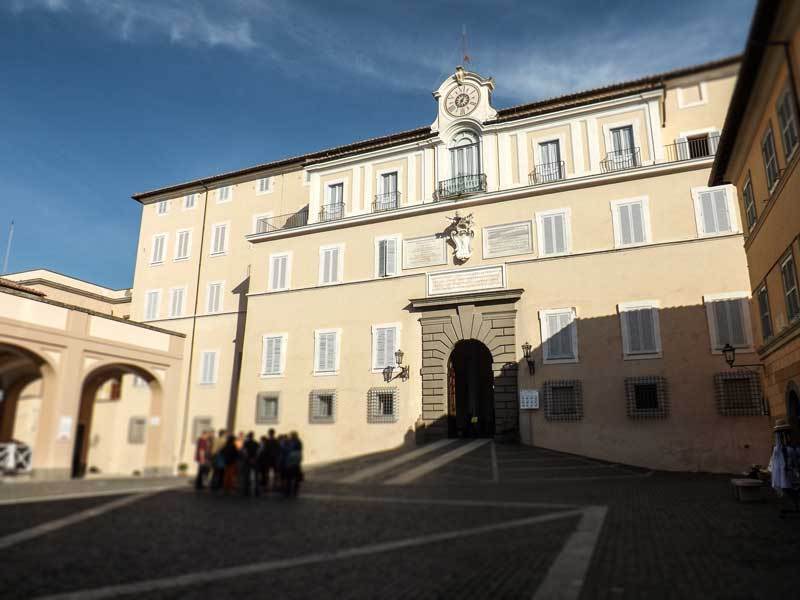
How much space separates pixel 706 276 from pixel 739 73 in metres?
13.9

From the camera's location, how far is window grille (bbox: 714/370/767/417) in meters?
18.6

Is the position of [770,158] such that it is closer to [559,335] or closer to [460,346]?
[559,335]

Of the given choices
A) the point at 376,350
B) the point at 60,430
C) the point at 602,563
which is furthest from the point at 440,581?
the point at 376,350

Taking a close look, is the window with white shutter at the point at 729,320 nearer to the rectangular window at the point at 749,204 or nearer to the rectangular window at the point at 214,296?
the rectangular window at the point at 749,204

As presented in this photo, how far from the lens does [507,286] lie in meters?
23.4

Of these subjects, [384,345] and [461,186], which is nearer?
[384,345]

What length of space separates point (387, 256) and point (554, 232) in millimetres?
7463

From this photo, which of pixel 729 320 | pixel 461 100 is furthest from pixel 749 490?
pixel 461 100

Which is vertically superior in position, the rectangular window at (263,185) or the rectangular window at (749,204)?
the rectangular window at (263,185)

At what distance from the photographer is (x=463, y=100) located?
26469 mm

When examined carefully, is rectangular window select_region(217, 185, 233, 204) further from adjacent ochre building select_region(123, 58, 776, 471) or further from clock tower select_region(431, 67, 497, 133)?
clock tower select_region(431, 67, 497, 133)

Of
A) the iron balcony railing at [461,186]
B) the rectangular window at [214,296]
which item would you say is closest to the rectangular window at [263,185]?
the rectangular window at [214,296]

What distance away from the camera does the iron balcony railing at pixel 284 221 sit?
31.6 meters

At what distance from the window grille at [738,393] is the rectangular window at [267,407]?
1788 centimetres
